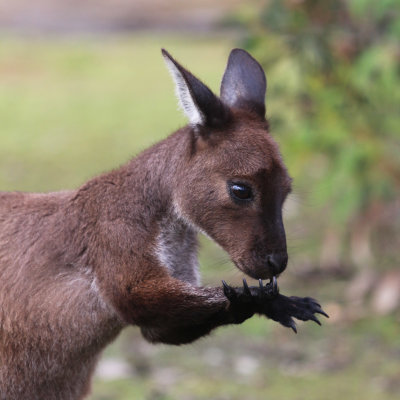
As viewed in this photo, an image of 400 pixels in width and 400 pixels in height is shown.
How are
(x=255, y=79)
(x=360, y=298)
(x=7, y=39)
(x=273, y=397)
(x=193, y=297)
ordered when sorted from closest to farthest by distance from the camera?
1. (x=193, y=297)
2. (x=255, y=79)
3. (x=273, y=397)
4. (x=360, y=298)
5. (x=7, y=39)

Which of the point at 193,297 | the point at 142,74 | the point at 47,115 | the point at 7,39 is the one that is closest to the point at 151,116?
the point at 47,115

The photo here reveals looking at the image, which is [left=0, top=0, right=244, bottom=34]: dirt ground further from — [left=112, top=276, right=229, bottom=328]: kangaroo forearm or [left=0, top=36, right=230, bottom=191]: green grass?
[left=112, top=276, right=229, bottom=328]: kangaroo forearm

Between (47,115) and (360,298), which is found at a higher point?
(47,115)

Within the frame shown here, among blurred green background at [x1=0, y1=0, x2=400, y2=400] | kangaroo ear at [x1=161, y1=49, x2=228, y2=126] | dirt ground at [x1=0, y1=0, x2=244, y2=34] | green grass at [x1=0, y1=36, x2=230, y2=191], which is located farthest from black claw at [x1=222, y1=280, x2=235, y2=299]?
dirt ground at [x1=0, y1=0, x2=244, y2=34]

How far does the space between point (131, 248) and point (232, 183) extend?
50 cm

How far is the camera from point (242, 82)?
4.38 metres

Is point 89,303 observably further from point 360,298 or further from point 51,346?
point 360,298

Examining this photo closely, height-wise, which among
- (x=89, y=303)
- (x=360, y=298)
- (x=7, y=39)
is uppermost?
(x=7, y=39)

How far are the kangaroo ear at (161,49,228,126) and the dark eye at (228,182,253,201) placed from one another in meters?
0.29

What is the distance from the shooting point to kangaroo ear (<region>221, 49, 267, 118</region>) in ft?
14.2

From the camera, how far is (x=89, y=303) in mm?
3975

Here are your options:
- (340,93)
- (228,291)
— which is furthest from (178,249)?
(340,93)

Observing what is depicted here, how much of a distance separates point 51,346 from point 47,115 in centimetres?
884

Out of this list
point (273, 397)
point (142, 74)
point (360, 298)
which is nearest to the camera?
point (273, 397)
